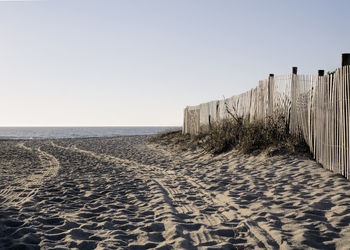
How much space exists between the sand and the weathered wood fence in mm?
396

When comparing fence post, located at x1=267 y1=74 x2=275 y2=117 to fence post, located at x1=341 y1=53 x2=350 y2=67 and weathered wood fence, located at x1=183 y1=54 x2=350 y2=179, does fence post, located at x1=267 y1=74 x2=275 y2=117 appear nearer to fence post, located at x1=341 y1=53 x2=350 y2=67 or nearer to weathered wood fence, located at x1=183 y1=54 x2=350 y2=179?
weathered wood fence, located at x1=183 y1=54 x2=350 y2=179

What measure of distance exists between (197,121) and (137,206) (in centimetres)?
1012

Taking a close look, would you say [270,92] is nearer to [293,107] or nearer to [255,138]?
[293,107]

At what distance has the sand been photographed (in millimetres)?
3164

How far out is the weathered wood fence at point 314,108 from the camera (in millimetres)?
5113

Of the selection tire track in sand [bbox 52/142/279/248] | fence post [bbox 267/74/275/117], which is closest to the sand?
tire track in sand [bbox 52/142/279/248]

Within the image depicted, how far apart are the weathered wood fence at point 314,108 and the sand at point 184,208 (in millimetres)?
396

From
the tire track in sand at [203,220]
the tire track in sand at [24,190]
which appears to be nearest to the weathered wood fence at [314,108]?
the tire track in sand at [203,220]

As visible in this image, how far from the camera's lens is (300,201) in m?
4.36

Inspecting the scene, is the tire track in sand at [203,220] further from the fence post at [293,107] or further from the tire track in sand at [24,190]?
the fence post at [293,107]

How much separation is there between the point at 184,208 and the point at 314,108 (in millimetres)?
3645

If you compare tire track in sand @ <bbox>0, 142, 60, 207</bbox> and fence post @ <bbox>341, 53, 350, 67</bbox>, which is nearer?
tire track in sand @ <bbox>0, 142, 60, 207</bbox>

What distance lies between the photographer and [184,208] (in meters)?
4.34

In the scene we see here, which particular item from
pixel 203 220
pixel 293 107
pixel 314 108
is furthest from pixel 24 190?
pixel 293 107
